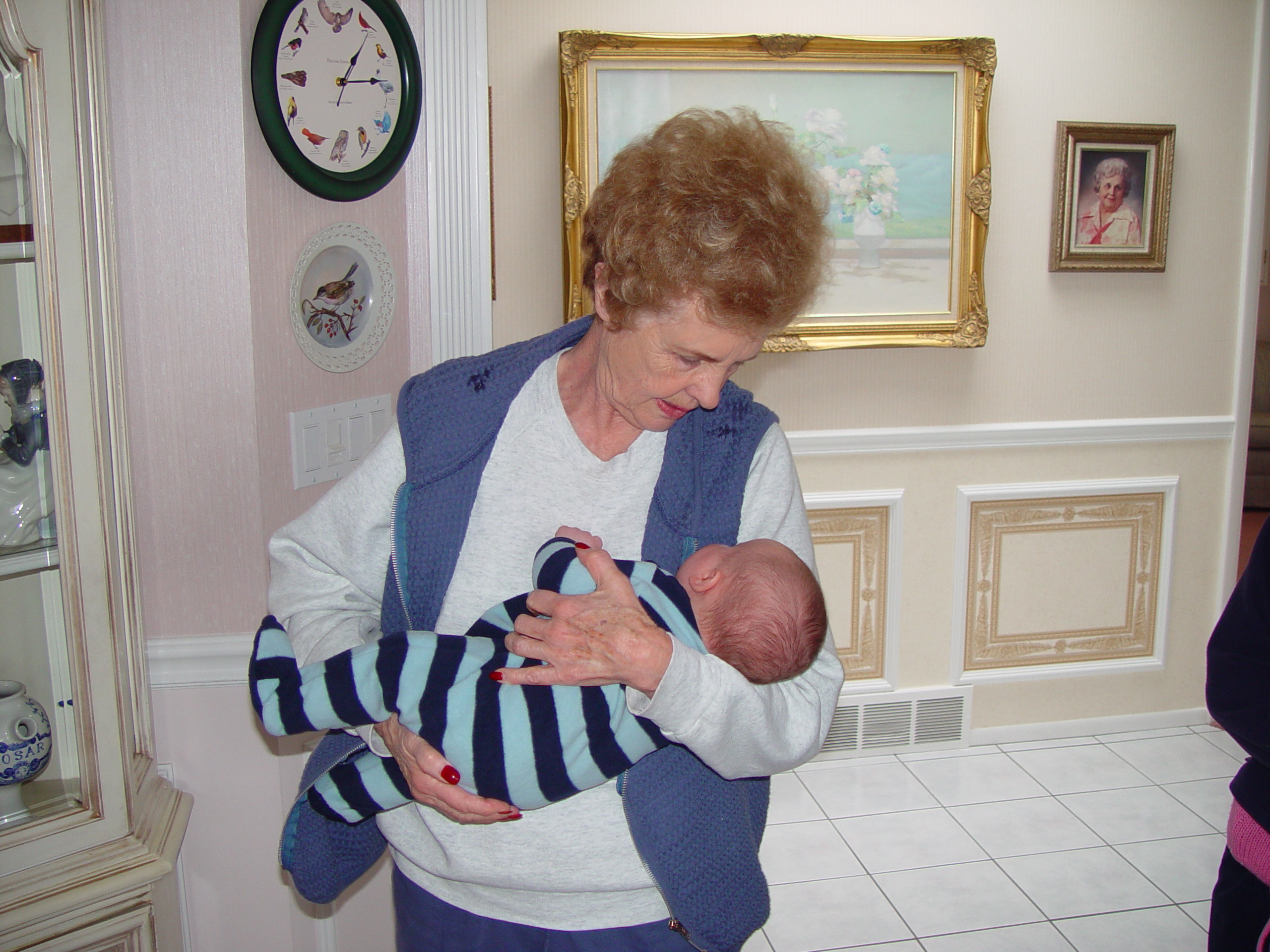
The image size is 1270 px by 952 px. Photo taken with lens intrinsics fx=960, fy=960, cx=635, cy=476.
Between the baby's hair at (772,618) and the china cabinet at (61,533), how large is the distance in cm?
82

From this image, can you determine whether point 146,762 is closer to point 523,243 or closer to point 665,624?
point 665,624

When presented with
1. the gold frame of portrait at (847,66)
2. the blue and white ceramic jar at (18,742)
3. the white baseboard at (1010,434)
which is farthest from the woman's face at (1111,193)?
the blue and white ceramic jar at (18,742)

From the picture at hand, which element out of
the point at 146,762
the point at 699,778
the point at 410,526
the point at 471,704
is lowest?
the point at 146,762

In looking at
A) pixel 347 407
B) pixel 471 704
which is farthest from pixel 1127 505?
pixel 471 704

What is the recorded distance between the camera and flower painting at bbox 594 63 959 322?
2775 mm

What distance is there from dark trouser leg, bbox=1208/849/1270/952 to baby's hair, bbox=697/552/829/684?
0.76 m

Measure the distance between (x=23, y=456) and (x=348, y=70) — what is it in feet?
3.03

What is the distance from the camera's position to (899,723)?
10.9ft

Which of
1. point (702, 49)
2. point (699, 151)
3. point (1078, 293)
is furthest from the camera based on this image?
point (1078, 293)

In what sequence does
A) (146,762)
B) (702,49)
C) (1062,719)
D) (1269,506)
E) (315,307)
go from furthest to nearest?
(1269,506), (1062,719), (702,49), (315,307), (146,762)

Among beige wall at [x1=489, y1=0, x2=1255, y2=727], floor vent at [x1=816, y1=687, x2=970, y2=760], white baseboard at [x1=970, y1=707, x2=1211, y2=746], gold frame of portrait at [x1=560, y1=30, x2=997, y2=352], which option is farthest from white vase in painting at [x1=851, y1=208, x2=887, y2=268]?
white baseboard at [x1=970, y1=707, x2=1211, y2=746]

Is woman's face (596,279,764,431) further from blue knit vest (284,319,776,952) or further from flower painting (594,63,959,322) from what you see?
flower painting (594,63,959,322)

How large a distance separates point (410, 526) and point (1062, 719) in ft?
9.96

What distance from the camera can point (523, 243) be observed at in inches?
113
